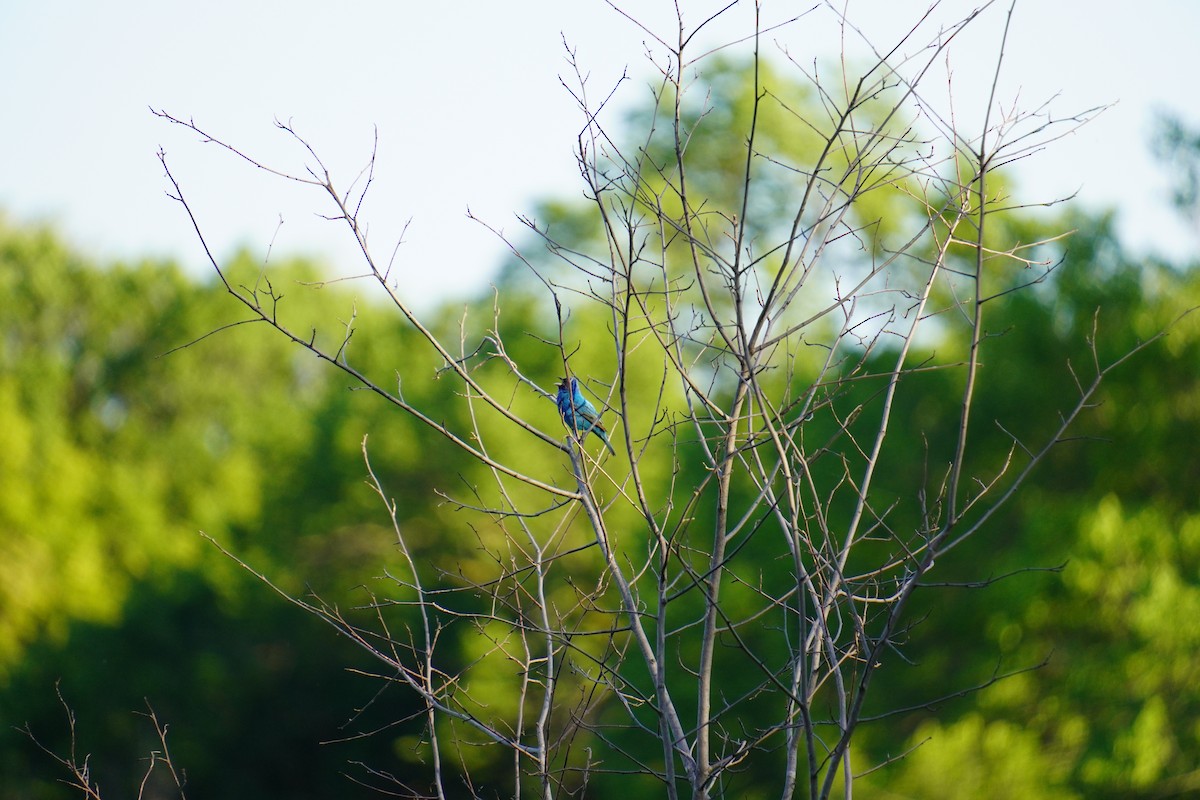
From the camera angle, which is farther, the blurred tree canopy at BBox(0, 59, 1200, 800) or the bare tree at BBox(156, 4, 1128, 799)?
the blurred tree canopy at BBox(0, 59, 1200, 800)

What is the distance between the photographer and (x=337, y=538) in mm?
23078

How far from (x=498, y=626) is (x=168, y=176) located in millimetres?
17773

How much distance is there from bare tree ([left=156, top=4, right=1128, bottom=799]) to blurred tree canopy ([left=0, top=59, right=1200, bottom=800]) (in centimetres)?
70

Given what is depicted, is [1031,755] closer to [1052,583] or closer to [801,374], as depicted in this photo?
[1052,583]

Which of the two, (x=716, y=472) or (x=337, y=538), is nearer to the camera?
(x=716, y=472)

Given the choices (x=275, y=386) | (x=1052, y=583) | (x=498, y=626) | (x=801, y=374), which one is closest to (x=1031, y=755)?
(x=1052, y=583)

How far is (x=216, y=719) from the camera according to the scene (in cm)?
2300

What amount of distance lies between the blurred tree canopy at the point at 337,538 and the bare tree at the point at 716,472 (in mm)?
696

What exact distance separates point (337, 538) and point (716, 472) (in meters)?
20.8

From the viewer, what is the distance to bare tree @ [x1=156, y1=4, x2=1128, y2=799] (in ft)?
9.81

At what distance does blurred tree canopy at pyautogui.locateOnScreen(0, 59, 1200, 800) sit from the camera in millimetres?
12961

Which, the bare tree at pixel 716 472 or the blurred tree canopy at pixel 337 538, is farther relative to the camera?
the blurred tree canopy at pixel 337 538

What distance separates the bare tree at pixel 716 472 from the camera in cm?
299

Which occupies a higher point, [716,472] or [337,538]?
[337,538]
